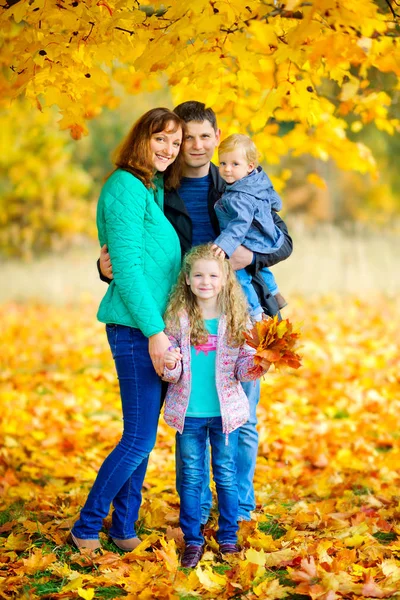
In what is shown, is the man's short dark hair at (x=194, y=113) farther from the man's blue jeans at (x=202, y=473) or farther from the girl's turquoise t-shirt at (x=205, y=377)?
the man's blue jeans at (x=202, y=473)

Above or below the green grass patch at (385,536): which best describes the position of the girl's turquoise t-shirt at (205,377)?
above

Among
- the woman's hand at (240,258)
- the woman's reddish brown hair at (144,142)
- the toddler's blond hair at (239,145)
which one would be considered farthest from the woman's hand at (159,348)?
the toddler's blond hair at (239,145)

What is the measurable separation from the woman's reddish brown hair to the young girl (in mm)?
402

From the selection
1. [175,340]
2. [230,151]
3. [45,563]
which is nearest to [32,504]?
[45,563]

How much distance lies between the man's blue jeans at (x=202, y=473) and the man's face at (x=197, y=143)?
115cm

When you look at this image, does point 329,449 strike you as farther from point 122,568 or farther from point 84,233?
point 84,233

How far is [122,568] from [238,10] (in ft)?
7.54

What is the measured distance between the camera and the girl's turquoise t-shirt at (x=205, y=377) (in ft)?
10.9

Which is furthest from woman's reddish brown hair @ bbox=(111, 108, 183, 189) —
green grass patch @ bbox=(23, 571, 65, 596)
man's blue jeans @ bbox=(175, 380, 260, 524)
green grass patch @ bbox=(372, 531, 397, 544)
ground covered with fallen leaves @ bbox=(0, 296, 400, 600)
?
green grass patch @ bbox=(372, 531, 397, 544)

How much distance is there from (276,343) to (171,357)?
1.47 feet

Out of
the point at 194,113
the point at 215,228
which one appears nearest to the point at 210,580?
the point at 215,228

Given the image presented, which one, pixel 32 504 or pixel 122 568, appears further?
pixel 32 504

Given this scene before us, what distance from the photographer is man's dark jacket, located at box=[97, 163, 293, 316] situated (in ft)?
11.6

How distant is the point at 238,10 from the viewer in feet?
10.0
